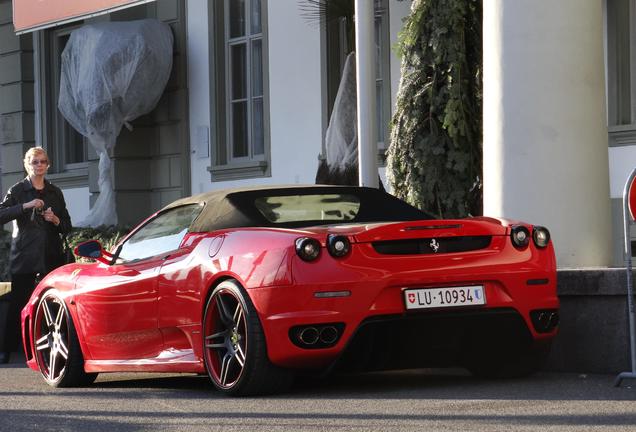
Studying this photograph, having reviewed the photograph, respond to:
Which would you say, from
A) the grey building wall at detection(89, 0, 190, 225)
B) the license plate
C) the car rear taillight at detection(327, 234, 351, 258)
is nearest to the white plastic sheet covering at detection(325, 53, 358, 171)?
the grey building wall at detection(89, 0, 190, 225)

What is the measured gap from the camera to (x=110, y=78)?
19.3 metres

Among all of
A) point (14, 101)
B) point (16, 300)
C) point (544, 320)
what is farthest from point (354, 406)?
point (14, 101)

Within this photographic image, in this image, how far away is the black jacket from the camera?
1238cm

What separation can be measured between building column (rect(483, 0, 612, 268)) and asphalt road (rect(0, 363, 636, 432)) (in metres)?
1.30

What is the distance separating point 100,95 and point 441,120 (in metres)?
7.25

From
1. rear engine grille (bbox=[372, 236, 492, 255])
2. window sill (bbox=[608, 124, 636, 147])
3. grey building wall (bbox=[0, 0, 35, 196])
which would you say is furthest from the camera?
grey building wall (bbox=[0, 0, 35, 196])

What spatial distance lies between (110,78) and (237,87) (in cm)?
153

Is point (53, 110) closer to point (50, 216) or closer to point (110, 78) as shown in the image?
point (110, 78)

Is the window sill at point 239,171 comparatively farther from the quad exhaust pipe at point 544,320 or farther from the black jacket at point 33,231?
the quad exhaust pipe at point 544,320

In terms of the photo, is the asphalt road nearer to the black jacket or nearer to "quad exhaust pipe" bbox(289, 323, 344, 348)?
"quad exhaust pipe" bbox(289, 323, 344, 348)

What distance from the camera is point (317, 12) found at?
56.4 feet

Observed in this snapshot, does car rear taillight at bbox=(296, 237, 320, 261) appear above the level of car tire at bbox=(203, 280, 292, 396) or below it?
above

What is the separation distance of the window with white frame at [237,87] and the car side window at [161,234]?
9241 mm

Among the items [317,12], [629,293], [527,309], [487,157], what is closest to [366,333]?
[527,309]
